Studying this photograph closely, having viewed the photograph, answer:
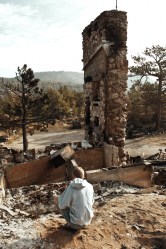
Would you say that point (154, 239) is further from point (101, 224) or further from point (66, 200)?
point (66, 200)

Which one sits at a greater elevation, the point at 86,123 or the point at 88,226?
the point at 86,123

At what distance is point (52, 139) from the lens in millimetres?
24781

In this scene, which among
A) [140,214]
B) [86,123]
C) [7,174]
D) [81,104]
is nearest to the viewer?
[140,214]

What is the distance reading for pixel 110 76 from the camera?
31.8ft

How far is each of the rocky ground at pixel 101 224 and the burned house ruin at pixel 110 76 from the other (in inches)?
117

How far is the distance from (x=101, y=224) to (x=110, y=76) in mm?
5672

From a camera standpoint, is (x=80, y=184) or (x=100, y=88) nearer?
(x=80, y=184)

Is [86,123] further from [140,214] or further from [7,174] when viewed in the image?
[140,214]

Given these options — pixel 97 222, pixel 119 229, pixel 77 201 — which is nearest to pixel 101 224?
pixel 97 222

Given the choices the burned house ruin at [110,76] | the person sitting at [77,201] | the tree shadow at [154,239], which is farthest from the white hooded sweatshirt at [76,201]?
the burned house ruin at [110,76]

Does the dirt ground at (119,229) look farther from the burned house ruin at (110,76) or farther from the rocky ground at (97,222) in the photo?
the burned house ruin at (110,76)

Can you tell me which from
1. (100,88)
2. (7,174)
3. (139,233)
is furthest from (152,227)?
(100,88)

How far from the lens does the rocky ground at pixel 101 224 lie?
15.0 ft

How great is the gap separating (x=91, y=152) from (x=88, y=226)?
4774mm
